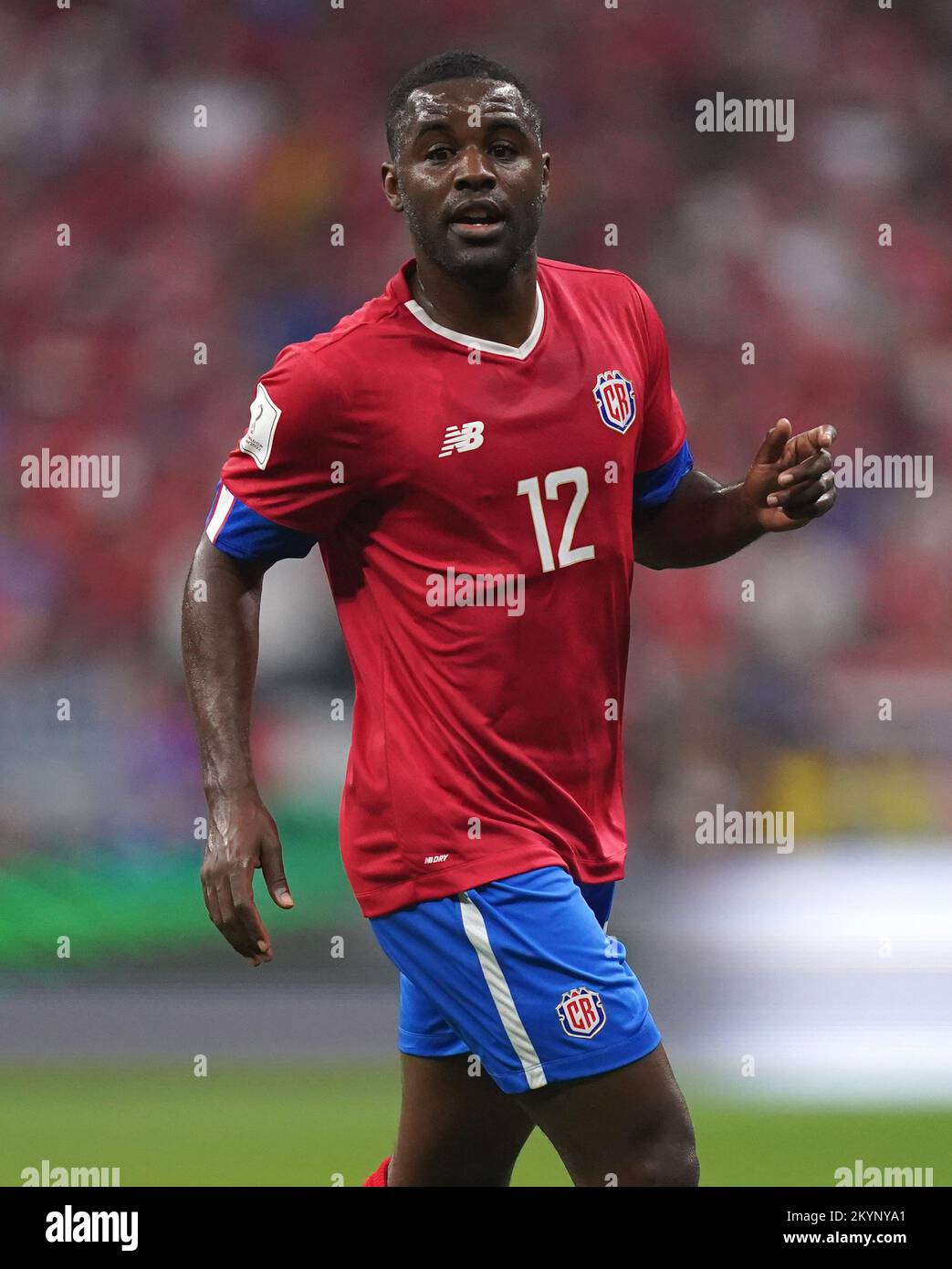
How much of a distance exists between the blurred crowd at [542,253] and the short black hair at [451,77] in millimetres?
3684

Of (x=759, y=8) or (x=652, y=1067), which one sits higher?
(x=759, y=8)

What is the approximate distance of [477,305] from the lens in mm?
2697

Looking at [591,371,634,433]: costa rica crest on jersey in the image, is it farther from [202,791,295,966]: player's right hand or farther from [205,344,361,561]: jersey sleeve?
[202,791,295,966]: player's right hand

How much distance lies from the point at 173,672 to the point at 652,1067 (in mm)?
4222

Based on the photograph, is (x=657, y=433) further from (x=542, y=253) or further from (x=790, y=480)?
(x=542, y=253)

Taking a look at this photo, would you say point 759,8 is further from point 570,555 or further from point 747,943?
point 570,555

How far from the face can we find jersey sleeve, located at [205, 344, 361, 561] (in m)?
0.29

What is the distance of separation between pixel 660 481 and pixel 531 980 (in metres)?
1.00

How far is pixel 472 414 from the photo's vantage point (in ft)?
8.55

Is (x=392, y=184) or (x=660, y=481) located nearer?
(x=392, y=184)

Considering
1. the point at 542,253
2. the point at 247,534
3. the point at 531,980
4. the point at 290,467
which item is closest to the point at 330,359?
the point at 290,467

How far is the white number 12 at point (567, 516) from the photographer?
261 centimetres

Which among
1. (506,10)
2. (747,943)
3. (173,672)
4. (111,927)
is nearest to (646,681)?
(747,943)
